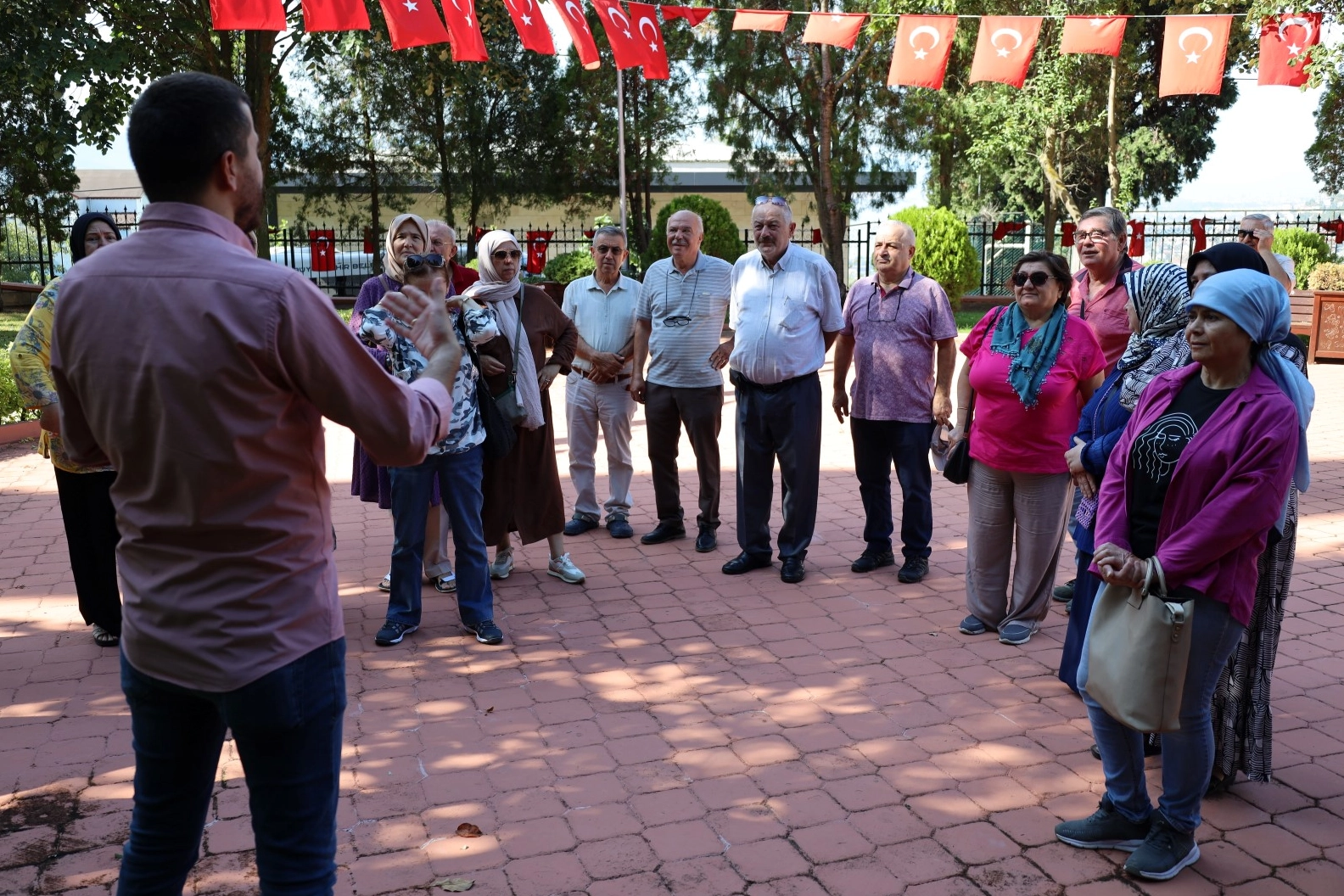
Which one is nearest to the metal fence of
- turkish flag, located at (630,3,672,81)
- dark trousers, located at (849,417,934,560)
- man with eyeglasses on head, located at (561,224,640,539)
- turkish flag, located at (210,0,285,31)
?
turkish flag, located at (630,3,672,81)

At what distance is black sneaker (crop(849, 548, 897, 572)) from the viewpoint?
21.1 feet

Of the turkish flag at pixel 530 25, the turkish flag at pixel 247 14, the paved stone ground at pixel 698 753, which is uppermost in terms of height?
the turkish flag at pixel 530 25

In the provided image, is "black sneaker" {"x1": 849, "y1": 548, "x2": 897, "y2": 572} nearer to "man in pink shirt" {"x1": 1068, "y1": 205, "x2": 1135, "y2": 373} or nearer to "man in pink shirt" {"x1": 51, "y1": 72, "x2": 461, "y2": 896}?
"man in pink shirt" {"x1": 1068, "y1": 205, "x2": 1135, "y2": 373}

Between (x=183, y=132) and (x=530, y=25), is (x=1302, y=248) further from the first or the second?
(x=183, y=132)

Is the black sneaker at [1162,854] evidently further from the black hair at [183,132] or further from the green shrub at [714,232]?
the green shrub at [714,232]

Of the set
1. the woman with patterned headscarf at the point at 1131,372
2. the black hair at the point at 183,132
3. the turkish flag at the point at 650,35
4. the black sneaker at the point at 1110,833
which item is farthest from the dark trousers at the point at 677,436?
the turkish flag at the point at 650,35

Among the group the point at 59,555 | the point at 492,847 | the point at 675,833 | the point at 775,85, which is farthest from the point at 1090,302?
the point at 775,85

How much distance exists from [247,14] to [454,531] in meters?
5.69

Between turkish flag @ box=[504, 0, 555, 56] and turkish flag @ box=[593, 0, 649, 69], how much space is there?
3.35 ft

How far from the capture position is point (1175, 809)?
131 inches

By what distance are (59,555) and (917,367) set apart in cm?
517

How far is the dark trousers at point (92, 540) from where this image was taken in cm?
519

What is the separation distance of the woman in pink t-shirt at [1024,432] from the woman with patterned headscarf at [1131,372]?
0.71 m

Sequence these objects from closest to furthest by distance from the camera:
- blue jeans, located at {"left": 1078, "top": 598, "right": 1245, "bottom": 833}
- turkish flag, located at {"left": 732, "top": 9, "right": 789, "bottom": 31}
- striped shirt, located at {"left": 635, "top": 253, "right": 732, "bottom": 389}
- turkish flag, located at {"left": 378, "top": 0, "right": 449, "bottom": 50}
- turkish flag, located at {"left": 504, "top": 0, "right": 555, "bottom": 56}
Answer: blue jeans, located at {"left": 1078, "top": 598, "right": 1245, "bottom": 833} < striped shirt, located at {"left": 635, "top": 253, "right": 732, "bottom": 389} < turkish flag, located at {"left": 378, "top": 0, "right": 449, "bottom": 50} < turkish flag, located at {"left": 504, "top": 0, "right": 555, "bottom": 56} < turkish flag, located at {"left": 732, "top": 9, "right": 789, "bottom": 31}
